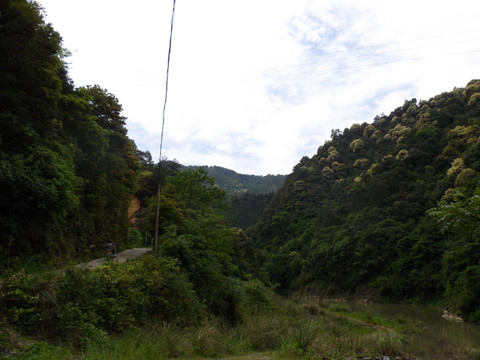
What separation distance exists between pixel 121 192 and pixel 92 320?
52.1 ft

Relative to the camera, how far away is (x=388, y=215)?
56812 millimetres

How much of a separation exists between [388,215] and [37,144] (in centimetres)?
5616

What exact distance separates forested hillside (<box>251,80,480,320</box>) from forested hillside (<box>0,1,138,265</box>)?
29.3 metres

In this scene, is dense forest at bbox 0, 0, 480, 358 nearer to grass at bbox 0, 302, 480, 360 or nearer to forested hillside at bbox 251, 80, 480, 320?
grass at bbox 0, 302, 480, 360

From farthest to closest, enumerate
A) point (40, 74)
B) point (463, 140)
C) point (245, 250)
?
point (245, 250) < point (463, 140) < point (40, 74)

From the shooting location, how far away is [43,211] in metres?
12.7

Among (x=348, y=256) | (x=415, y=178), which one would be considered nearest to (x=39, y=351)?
(x=348, y=256)

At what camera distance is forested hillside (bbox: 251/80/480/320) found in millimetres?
42875

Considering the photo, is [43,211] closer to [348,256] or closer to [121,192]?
[121,192]

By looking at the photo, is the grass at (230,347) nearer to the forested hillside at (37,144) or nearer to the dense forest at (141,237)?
the dense forest at (141,237)

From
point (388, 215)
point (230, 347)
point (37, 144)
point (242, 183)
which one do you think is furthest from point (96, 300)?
point (242, 183)

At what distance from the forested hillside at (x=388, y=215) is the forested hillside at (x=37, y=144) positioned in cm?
2930

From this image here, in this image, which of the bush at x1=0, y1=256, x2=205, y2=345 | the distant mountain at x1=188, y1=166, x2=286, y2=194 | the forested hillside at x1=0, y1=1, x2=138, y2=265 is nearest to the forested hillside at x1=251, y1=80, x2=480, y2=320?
the bush at x1=0, y1=256, x2=205, y2=345

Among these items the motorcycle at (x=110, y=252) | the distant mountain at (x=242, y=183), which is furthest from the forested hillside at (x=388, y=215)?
the distant mountain at (x=242, y=183)
